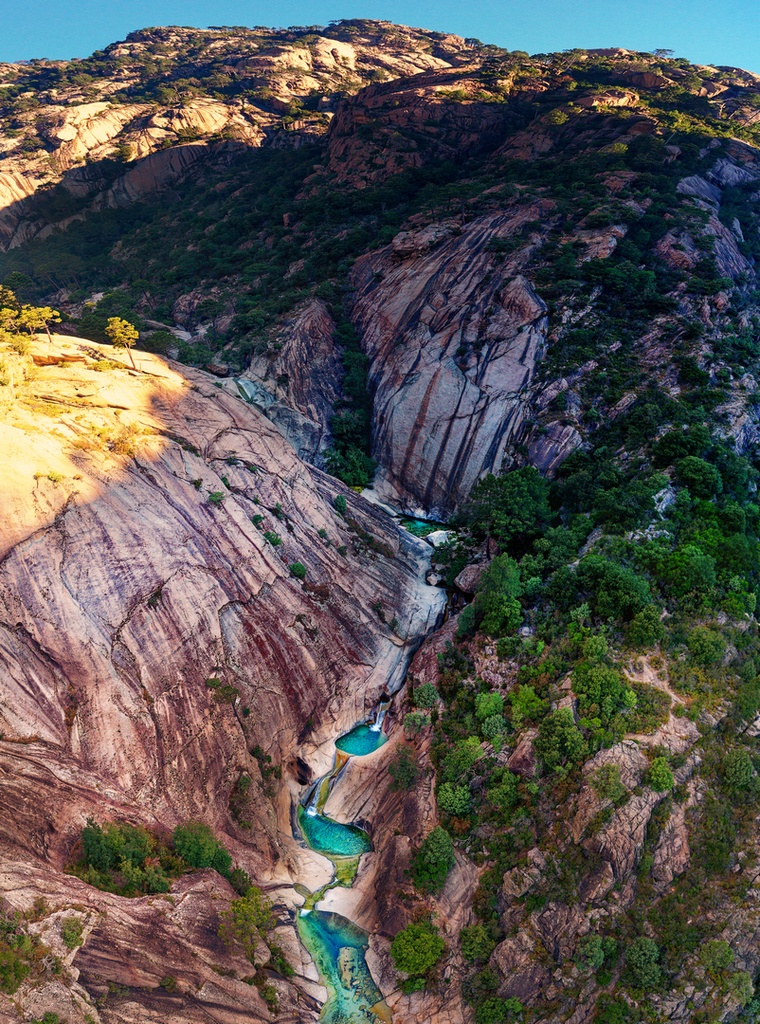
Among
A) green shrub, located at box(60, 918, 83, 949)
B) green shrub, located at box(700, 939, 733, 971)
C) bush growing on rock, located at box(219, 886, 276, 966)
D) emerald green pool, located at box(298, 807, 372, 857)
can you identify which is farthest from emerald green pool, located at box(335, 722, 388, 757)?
green shrub, located at box(700, 939, 733, 971)

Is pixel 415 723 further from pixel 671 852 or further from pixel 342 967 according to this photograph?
pixel 671 852

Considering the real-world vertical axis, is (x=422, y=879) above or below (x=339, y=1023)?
above

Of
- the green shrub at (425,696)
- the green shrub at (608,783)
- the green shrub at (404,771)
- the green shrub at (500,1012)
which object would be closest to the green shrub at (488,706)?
the green shrub at (425,696)

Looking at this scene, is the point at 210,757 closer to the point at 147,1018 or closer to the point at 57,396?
the point at 147,1018

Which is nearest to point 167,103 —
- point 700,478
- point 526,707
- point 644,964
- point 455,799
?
point 700,478

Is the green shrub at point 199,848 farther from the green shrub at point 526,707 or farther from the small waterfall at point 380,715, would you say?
the green shrub at point 526,707

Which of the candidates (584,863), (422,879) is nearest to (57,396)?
(422,879)
